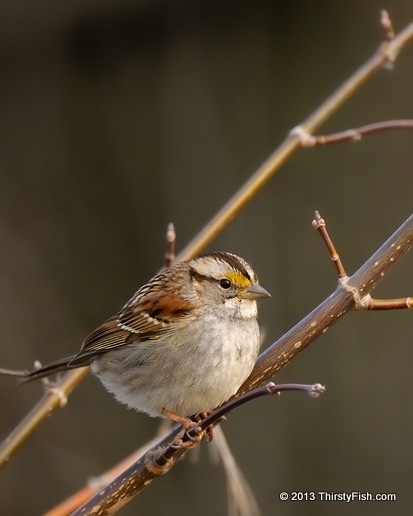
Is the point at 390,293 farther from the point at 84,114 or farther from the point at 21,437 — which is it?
the point at 21,437

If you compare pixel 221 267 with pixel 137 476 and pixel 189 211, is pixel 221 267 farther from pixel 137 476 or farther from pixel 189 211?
pixel 189 211

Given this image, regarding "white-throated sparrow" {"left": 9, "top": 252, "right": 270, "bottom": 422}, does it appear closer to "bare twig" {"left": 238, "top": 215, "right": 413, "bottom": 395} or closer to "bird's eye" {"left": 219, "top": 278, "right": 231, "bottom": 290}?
"bird's eye" {"left": 219, "top": 278, "right": 231, "bottom": 290}

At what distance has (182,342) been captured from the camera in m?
3.24

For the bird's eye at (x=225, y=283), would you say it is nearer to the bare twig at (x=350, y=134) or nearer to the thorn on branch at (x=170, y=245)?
the thorn on branch at (x=170, y=245)

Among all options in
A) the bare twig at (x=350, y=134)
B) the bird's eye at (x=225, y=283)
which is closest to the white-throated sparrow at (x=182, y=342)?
the bird's eye at (x=225, y=283)

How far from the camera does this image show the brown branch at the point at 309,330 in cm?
240

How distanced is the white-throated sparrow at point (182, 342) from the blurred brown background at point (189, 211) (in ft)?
10.5

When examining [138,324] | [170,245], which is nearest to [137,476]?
[170,245]

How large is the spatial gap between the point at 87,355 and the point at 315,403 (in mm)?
4026

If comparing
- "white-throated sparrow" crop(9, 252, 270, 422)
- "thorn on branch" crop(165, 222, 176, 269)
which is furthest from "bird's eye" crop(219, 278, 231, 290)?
"thorn on branch" crop(165, 222, 176, 269)

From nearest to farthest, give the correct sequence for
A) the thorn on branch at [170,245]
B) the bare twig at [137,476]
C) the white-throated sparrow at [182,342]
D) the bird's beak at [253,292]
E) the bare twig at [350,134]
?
the bare twig at [137,476]
the bare twig at [350,134]
the thorn on branch at [170,245]
the white-throated sparrow at [182,342]
the bird's beak at [253,292]

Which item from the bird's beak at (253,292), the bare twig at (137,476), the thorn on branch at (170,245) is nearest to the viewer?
the bare twig at (137,476)

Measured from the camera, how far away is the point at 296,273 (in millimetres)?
7145

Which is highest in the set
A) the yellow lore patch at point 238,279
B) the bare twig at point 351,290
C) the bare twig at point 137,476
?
the yellow lore patch at point 238,279
